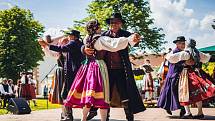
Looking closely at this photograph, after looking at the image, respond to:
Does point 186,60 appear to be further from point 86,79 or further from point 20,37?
point 20,37

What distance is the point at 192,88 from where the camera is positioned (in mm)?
7770

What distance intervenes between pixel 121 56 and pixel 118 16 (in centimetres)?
60

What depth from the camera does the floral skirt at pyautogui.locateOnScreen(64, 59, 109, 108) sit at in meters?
5.57

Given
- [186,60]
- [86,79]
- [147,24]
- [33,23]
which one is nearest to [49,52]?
[86,79]

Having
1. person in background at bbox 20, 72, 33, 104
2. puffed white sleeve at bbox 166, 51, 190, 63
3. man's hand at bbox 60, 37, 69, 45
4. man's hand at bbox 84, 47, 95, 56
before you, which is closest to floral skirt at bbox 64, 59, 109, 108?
man's hand at bbox 84, 47, 95, 56

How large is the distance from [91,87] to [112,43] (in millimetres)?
687

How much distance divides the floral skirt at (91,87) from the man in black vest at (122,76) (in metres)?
0.18

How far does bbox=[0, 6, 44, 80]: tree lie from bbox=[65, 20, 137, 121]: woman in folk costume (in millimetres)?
36258

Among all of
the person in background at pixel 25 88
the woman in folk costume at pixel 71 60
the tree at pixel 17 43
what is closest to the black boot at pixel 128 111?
the woman in folk costume at pixel 71 60

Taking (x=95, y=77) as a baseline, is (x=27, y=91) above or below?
below

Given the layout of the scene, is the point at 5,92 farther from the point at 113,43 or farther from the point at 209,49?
the point at 113,43

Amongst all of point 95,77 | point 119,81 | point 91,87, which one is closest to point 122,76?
point 119,81

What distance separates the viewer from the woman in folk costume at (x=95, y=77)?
18.2 feet

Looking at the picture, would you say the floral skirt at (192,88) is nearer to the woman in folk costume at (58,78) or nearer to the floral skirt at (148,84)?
the woman in folk costume at (58,78)
